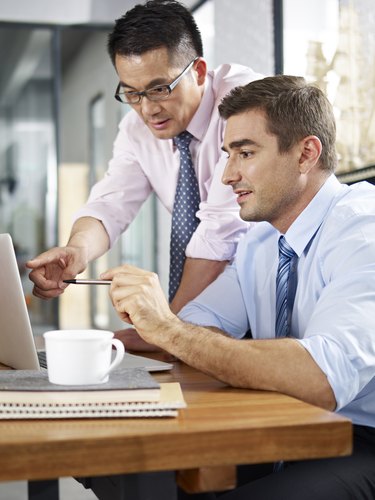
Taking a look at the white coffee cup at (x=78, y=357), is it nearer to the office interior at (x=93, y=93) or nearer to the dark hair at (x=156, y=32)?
the dark hair at (x=156, y=32)

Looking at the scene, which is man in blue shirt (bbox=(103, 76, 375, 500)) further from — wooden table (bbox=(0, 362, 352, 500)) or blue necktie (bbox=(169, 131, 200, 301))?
blue necktie (bbox=(169, 131, 200, 301))

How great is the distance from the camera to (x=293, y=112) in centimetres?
179

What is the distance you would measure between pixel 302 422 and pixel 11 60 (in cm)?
598

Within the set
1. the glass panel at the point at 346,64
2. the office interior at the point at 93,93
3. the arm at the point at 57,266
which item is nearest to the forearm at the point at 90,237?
the arm at the point at 57,266

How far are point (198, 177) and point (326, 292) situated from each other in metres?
1.15

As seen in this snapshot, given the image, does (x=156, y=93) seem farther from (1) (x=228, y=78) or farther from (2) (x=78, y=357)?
(2) (x=78, y=357)

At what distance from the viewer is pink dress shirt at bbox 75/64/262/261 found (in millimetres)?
2242

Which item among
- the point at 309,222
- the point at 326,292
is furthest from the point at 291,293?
the point at 326,292

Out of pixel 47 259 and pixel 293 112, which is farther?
pixel 47 259

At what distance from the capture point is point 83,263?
6.72ft

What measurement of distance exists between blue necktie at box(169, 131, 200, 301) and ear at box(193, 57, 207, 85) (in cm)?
16

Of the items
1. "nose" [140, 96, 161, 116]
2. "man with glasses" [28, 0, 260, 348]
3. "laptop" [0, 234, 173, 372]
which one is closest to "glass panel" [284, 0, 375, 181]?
"man with glasses" [28, 0, 260, 348]

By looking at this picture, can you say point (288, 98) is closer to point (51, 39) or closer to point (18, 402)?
point (18, 402)

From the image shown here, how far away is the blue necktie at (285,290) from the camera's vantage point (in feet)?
5.46
